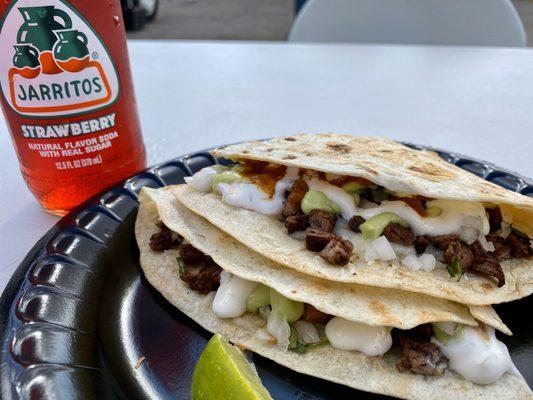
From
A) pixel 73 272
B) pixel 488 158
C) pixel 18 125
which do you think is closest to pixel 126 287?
pixel 73 272

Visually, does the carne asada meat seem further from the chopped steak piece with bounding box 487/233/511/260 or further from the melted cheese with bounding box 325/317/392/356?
the chopped steak piece with bounding box 487/233/511/260

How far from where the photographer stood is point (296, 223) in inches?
56.1

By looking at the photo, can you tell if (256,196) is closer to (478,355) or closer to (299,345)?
(299,345)

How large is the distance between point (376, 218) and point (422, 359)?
38 centimetres

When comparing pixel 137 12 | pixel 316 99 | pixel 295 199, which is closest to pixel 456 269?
pixel 295 199

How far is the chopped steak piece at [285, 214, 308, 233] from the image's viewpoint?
142 centimetres

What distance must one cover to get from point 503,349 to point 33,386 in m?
1.05

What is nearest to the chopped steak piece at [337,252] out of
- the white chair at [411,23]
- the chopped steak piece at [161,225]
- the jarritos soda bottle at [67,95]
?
Answer: the chopped steak piece at [161,225]

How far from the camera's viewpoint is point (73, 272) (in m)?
1.35

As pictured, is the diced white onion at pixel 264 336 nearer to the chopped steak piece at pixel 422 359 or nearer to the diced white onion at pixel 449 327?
the chopped steak piece at pixel 422 359

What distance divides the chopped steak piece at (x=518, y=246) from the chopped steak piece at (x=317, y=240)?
539 mm

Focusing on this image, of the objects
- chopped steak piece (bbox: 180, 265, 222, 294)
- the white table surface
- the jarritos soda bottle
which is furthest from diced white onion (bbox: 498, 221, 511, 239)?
the jarritos soda bottle

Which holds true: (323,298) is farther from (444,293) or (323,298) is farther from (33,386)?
(33,386)

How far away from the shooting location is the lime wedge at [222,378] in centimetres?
99
